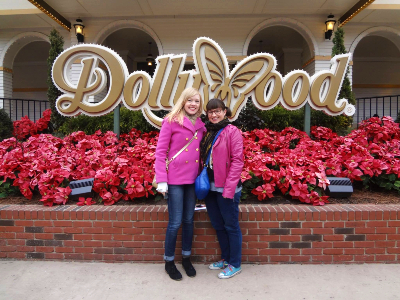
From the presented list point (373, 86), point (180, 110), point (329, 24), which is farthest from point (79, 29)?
point (373, 86)

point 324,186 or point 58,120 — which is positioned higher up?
point 58,120

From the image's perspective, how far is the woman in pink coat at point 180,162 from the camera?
2.59 meters

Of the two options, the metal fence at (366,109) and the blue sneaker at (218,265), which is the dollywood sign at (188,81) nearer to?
the blue sneaker at (218,265)

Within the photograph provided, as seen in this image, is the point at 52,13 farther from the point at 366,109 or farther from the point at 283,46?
the point at 366,109

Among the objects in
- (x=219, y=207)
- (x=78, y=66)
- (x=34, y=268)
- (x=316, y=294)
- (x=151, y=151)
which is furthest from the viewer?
(x=78, y=66)

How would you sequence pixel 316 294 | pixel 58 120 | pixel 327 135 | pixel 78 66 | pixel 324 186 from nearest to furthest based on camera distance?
pixel 316 294
pixel 324 186
pixel 327 135
pixel 58 120
pixel 78 66

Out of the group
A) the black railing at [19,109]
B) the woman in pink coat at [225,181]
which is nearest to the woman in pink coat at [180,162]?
the woman in pink coat at [225,181]

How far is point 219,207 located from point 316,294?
3.57ft

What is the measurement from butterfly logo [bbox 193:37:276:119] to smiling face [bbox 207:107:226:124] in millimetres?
2509

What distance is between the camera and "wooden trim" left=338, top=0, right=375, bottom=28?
24.6 ft

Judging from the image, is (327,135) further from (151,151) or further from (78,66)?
(78,66)

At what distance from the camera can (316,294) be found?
97.9 inches

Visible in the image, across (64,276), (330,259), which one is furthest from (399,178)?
(64,276)

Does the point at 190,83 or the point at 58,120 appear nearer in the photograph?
the point at 190,83
